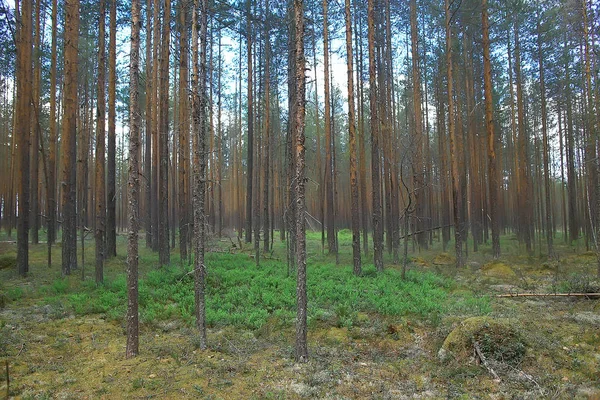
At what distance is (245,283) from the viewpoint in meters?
11.7

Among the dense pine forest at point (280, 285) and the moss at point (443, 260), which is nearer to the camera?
the dense pine forest at point (280, 285)

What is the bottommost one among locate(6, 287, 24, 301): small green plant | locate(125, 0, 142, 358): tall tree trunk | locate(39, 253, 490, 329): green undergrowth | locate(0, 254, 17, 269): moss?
locate(39, 253, 490, 329): green undergrowth

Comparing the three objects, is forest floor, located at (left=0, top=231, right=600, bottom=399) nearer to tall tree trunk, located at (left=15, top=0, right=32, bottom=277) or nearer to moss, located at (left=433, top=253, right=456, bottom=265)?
tall tree trunk, located at (left=15, top=0, right=32, bottom=277)

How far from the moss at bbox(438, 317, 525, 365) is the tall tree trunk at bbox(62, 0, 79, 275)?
40.4ft

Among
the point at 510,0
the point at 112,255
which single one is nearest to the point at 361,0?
the point at 510,0

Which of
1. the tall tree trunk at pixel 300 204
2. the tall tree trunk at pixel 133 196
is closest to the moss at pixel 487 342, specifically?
the tall tree trunk at pixel 300 204

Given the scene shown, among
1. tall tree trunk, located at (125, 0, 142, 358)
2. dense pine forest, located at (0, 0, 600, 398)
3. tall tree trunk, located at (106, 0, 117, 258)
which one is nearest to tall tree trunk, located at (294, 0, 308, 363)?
dense pine forest, located at (0, 0, 600, 398)

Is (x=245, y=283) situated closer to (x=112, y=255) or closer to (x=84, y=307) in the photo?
(x=84, y=307)

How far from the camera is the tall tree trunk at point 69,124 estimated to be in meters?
12.0

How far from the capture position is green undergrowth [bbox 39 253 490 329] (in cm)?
880

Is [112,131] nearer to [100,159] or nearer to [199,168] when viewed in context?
Result: [100,159]

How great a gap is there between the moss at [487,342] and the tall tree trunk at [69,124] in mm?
12300

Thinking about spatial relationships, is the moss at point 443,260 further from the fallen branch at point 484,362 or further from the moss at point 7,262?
the moss at point 7,262

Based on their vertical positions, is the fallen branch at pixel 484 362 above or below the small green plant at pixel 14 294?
below
